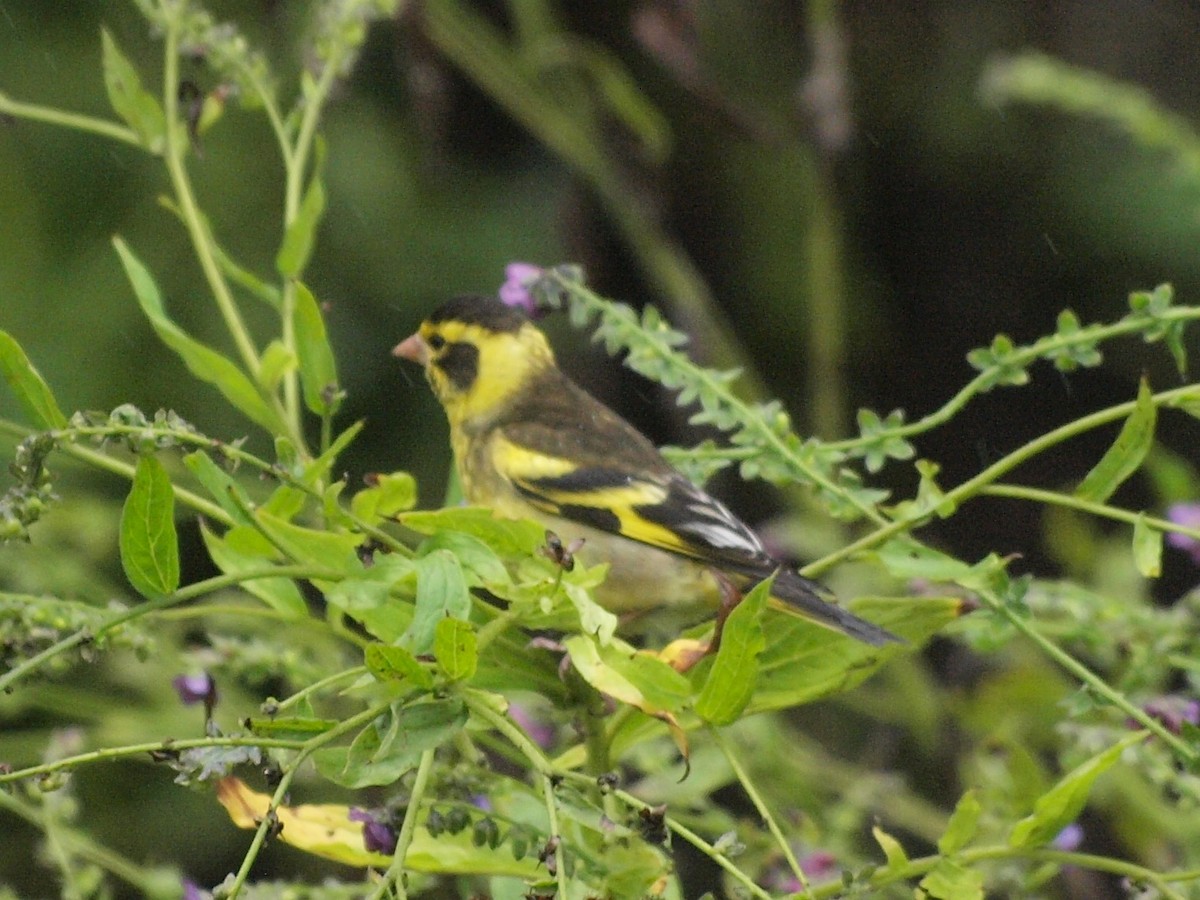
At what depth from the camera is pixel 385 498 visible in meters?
1.12

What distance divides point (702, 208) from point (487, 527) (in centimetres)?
334

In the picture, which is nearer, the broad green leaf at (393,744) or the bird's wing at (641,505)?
the broad green leaf at (393,744)

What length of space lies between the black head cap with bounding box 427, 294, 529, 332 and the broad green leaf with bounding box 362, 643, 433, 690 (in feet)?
4.44

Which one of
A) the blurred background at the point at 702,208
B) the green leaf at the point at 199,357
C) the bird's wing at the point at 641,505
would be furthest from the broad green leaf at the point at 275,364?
the blurred background at the point at 702,208

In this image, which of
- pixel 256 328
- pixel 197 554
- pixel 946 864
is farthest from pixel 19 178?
pixel 946 864

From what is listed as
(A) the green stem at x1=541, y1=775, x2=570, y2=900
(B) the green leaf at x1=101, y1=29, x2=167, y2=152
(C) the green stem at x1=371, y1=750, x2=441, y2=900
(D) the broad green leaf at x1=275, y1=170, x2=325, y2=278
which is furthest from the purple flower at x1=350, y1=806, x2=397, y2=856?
(B) the green leaf at x1=101, y1=29, x2=167, y2=152

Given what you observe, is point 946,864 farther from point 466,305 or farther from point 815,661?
point 466,305

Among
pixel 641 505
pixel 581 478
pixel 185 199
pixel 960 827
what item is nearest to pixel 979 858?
pixel 960 827

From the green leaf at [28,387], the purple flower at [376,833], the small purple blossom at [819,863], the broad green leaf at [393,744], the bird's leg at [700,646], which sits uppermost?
the green leaf at [28,387]

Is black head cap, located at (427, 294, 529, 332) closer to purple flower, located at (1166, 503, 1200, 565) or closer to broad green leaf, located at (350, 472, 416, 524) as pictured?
purple flower, located at (1166, 503, 1200, 565)

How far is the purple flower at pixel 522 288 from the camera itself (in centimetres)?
153

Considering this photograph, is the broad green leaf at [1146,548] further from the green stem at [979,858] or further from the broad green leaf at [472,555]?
the broad green leaf at [472,555]

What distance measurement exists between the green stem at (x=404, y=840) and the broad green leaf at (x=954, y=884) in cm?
32

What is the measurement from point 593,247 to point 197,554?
1022mm
